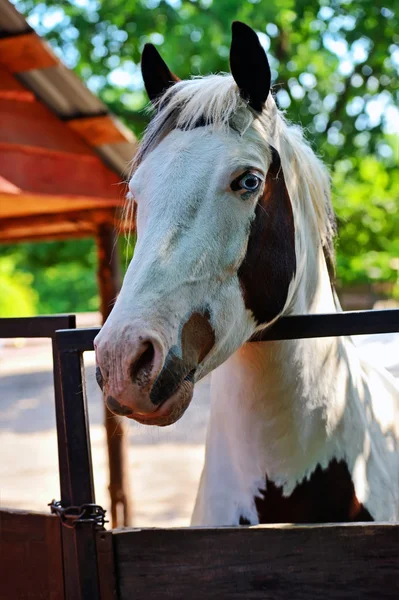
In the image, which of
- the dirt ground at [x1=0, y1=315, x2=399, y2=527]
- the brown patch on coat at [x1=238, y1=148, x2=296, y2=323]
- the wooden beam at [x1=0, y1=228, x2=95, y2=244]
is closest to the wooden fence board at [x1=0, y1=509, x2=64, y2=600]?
the brown patch on coat at [x1=238, y1=148, x2=296, y2=323]

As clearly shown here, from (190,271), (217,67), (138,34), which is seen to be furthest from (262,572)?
(138,34)

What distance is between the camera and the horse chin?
1.46 meters

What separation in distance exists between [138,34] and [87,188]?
14.3 ft

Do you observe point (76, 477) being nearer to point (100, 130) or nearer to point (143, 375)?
point (143, 375)

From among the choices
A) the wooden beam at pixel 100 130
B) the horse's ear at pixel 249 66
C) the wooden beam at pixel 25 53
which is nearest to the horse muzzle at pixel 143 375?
the horse's ear at pixel 249 66

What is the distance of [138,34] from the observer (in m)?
7.98

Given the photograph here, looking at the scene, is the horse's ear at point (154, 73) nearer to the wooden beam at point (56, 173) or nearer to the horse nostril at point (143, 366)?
the horse nostril at point (143, 366)

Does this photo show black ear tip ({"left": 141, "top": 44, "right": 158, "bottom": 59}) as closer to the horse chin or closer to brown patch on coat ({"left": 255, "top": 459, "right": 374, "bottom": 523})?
the horse chin

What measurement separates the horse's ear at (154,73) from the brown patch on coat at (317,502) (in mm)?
1251

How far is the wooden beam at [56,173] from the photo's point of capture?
3719 mm

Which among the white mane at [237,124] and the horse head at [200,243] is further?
the white mane at [237,124]

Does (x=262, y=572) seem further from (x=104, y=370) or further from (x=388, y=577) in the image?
(x=104, y=370)

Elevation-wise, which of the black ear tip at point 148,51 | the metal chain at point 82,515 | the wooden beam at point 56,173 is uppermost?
the wooden beam at point 56,173

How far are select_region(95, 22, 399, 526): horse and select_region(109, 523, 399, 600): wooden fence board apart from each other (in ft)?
1.12
